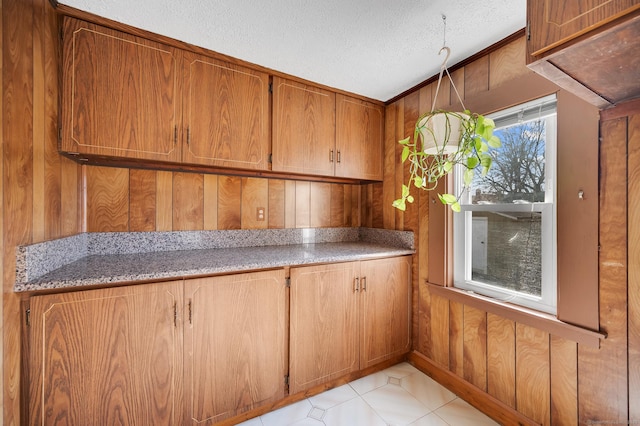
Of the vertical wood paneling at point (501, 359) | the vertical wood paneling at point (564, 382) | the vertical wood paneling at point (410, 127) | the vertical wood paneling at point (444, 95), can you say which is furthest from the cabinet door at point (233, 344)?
the vertical wood paneling at point (444, 95)

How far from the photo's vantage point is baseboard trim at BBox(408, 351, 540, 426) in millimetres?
1409

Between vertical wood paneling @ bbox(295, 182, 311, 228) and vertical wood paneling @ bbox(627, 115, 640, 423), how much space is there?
1838 mm

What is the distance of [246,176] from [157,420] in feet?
4.91

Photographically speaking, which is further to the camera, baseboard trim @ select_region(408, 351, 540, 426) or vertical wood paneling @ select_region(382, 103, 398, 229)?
vertical wood paneling @ select_region(382, 103, 398, 229)

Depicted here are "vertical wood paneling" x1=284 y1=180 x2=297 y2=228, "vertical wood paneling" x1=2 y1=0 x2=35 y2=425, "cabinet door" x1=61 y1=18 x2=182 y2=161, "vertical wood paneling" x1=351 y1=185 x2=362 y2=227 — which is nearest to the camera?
"vertical wood paneling" x1=2 y1=0 x2=35 y2=425

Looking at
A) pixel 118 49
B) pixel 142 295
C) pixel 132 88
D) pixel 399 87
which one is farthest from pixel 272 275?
pixel 399 87

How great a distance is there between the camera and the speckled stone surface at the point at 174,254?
3.57 ft

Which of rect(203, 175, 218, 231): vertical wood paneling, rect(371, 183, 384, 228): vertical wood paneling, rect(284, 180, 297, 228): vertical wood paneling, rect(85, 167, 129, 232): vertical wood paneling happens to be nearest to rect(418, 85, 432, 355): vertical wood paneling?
rect(371, 183, 384, 228): vertical wood paneling

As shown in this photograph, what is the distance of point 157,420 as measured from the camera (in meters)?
1.21

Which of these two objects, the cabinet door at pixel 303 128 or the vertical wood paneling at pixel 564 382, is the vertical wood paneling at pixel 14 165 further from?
the vertical wood paneling at pixel 564 382

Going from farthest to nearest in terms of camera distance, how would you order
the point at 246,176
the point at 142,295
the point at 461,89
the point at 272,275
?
the point at 246,176 → the point at 461,89 → the point at 272,275 → the point at 142,295

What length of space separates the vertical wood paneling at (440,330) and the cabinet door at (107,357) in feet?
5.38

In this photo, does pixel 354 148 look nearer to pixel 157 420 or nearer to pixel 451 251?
pixel 451 251

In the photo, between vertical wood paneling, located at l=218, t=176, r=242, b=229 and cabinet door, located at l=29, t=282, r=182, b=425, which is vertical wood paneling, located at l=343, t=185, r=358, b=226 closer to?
vertical wood paneling, located at l=218, t=176, r=242, b=229
